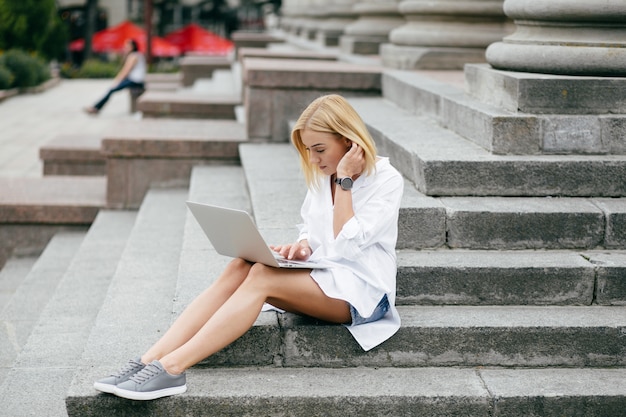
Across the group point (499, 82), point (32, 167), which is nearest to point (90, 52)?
point (32, 167)

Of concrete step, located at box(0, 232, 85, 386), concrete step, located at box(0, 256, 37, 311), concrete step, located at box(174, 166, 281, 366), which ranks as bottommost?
concrete step, located at box(0, 256, 37, 311)

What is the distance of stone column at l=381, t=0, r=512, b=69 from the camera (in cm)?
888

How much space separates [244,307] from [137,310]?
1218mm

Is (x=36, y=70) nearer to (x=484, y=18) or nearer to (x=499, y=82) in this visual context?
(x=484, y=18)

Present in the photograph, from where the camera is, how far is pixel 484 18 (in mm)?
8969

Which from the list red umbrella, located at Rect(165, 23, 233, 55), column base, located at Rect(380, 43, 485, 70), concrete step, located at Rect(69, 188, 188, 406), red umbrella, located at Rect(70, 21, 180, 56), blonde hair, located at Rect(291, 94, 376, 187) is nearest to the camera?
blonde hair, located at Rect(291, 94, 376, 187)

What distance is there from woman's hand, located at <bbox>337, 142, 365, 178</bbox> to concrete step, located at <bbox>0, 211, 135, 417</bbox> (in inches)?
64.5

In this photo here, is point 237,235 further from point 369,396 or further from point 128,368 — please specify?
point 369,396

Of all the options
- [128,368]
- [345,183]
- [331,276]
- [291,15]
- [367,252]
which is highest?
[291,15]

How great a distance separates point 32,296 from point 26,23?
22.5m

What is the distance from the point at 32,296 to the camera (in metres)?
6.19

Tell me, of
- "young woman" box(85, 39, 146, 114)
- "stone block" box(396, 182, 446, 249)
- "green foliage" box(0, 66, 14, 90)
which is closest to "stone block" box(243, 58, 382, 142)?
"stone block" box(396, 182, 446, 249)

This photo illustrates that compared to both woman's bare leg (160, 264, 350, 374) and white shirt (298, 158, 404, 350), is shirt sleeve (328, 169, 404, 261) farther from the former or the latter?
woman's bare leg (160, 264, 350, 374)

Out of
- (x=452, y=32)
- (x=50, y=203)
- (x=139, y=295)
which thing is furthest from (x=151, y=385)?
(x=452, y=32)
